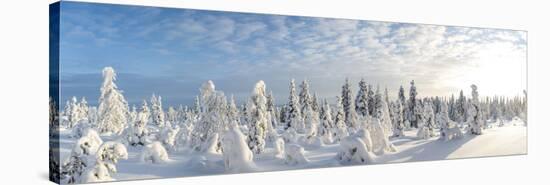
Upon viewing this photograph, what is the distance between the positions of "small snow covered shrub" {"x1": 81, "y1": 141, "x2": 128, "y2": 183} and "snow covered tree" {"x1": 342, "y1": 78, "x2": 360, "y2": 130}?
6.56 m

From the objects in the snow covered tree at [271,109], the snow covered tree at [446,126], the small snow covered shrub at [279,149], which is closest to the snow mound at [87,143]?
the snow covered tree at [271,109]

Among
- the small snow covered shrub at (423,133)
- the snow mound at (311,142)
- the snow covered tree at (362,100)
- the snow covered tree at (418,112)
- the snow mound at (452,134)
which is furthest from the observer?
the snow mound at (452,134)

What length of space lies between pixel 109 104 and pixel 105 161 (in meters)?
1.34

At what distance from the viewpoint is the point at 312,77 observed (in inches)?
829

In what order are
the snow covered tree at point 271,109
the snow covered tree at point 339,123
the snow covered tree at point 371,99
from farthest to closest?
1. the snow covered tree at point 371,99
2. the snow covered tree at point 339,123
3. the snow covered tree at point 271,109

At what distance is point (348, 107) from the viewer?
21828mm

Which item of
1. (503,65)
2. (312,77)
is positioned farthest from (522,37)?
(312,77)

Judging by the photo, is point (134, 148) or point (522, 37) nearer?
point (134, 148)

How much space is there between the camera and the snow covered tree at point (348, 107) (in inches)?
853

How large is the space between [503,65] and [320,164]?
758 centimetres

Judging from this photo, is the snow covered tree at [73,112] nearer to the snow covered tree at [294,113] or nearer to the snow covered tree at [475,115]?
the snow covered tree at [294,113]

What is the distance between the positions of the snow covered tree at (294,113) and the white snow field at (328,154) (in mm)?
841

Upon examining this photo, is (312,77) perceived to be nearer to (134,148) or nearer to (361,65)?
(361,65)

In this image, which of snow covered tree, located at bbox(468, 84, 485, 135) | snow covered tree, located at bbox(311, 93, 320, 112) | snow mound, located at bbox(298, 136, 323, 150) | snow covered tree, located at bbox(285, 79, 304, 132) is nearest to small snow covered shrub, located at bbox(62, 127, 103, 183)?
snow covered tree, located at bbox(285, 79, 304, 132)
